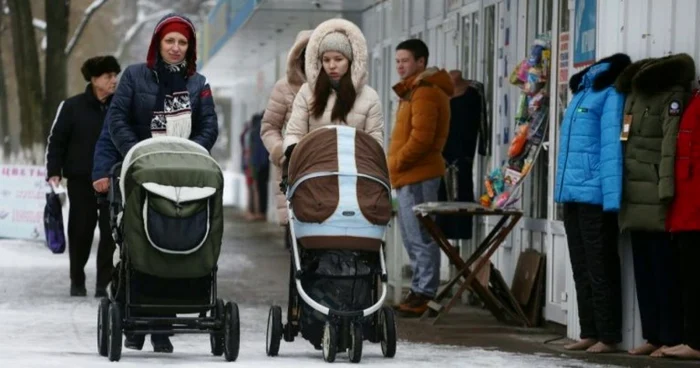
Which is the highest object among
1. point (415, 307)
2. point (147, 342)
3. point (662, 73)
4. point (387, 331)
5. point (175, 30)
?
point (175, 30)

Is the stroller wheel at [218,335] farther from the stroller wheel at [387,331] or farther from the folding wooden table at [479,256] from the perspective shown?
the folding wooden table at [479,256]

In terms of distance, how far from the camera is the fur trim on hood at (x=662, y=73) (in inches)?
435

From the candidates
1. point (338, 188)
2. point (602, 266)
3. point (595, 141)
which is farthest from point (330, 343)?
point (595, 141)

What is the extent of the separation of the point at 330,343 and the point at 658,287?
7.29 ft

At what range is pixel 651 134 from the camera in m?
11.2

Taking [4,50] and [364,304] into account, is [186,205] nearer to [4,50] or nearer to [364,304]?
[364,304]

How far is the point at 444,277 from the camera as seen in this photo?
17.5 metres

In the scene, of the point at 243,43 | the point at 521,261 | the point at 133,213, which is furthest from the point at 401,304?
the point at 243,43

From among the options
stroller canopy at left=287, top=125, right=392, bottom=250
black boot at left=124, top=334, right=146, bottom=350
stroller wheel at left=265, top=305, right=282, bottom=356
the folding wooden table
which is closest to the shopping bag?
the folding wooden table

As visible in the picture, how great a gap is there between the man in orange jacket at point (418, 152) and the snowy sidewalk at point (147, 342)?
1189mm

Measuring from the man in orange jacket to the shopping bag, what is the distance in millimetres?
2737

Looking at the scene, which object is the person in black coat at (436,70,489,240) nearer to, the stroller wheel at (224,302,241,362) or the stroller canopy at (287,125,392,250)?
the stroller canopy at (287,125,392,250)

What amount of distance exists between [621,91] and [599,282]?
45.5 inches

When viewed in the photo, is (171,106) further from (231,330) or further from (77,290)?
(77,290)
